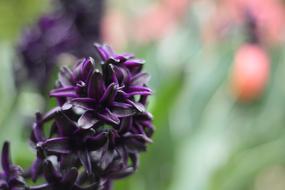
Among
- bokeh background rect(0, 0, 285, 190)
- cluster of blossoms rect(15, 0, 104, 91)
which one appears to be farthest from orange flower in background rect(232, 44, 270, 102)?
cluster of blossoms rect(15, 0, 104, 91)

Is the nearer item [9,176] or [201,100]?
[9,176]

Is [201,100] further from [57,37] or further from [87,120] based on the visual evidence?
[87,120]

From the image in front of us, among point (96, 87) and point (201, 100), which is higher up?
point (96, 87)

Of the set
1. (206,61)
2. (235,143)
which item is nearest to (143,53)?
(206,61)

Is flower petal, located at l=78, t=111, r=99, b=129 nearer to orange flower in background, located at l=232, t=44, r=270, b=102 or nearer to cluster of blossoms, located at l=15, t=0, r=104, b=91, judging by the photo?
cluster of blossoms, located at l=15, t=0, r=104, b=91

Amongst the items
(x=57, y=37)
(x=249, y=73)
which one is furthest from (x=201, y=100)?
(x=57, y=37)

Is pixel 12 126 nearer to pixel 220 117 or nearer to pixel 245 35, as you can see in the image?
pixel 220 117

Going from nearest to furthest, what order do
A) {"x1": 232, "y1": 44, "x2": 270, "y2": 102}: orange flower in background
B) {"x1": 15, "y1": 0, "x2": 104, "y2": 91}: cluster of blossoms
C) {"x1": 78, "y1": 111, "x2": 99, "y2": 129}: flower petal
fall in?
{"x1": 78, "y1": 111, "x2": 99, "y2": 129}: flower petal, {"x1": 15, "y1": 0, "x2": 104, "y2": 91}: cluster of blossoms, {"x1": 232, "y1": 44, "x2": 270, "y2": 102}: orange flower in background

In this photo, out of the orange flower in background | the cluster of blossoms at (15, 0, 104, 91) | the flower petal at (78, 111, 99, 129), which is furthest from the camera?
the orange flower in background
